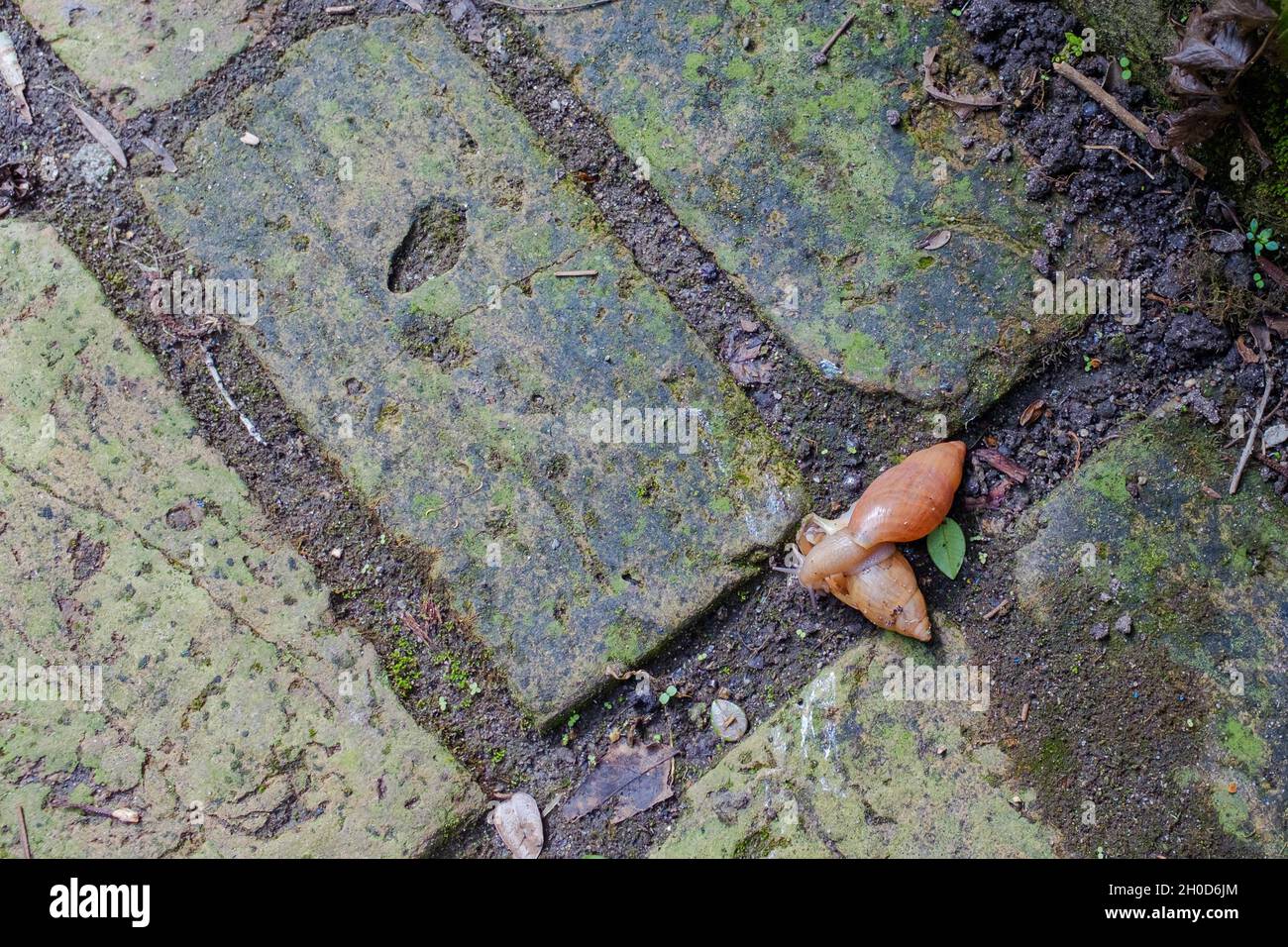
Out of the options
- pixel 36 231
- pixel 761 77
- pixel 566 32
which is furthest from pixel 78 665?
pixel 761 77

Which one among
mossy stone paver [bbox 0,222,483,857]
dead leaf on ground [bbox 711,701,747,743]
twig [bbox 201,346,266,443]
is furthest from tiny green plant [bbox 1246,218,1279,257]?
twig [bbox 201,346,266,443]

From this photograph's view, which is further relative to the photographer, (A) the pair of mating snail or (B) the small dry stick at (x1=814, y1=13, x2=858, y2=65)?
(B) the small dry stick at (x1=814, y1=13, x2=858, y2=65)

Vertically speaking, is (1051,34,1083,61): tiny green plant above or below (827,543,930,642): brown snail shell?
above

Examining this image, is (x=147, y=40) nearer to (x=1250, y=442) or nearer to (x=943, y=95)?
(x=943, y=95)

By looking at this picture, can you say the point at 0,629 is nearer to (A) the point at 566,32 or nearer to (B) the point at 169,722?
(B) the point at 169,722

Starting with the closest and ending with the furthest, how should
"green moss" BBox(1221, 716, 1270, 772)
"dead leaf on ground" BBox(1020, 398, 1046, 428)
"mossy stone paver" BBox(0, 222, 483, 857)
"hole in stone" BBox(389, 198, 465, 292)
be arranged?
"green moss" BBox(1221, 716, 1270, 772) → "mossy stone paver" BBox(0, 222, 483, 857) → "dead leaf on ground" BBox(1020, 398, 1046, 428) → "hole in stone" BBox(389, 198, 465, 292)

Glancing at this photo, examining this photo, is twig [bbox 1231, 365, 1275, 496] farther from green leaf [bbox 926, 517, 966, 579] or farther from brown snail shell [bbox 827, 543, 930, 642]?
brown snail shell [bbox 827, 543, 930, 642]

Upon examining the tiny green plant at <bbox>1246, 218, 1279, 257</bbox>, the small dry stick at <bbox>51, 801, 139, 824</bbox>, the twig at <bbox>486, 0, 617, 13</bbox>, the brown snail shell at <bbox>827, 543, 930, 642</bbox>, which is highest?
the twig at <bbox>486, 0, 617, 13</bbox>
